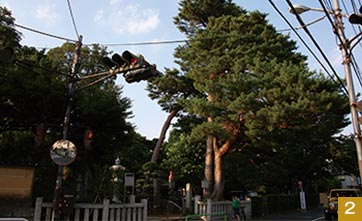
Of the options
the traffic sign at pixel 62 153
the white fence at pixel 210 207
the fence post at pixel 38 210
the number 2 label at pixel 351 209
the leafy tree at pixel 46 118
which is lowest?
the white fence at pixel 210 207

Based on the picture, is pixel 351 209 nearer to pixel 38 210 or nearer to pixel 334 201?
pixel 38 210

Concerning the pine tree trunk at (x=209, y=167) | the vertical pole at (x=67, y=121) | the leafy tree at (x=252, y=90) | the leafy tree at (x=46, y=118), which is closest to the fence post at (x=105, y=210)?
the vertical pole at (x=67, y=121)

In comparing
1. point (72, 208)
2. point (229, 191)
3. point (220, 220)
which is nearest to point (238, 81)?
point (220, 220)

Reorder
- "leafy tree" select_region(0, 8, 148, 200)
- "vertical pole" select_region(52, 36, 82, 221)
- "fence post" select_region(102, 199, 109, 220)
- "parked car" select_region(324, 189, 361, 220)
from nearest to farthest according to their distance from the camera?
1. "vertical pole" select_region(52, 36, 82, 221)
2. "fence post" select_region(102, 199, 109, 220)
3. "leafy tree" select_region(0, 8, 148, 200)
4. "parked car" select_region(324, 189, 361, 220)

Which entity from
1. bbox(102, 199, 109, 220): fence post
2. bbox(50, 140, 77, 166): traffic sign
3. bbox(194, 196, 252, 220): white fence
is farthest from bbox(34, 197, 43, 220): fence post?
bbox(194, 196, 252, 220): white fence

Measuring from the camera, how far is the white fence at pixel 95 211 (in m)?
9.20

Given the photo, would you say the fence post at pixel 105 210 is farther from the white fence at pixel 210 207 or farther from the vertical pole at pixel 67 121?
the white fence at pixel 210 207

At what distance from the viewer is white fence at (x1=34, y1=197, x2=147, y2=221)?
920cm

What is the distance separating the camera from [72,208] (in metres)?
8.82

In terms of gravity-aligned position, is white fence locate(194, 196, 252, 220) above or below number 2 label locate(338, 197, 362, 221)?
below

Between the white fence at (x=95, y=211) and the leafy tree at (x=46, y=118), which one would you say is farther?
the leafy tree at (x=46, y=118)

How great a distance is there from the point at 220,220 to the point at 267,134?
5643 millimetres

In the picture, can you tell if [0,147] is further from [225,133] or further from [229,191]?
[229,191]

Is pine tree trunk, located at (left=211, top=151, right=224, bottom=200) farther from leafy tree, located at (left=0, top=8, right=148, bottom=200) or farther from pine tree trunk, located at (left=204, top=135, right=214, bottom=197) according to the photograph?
leafy tree, located at (left=0, top=8, right=148, bottom=200)
